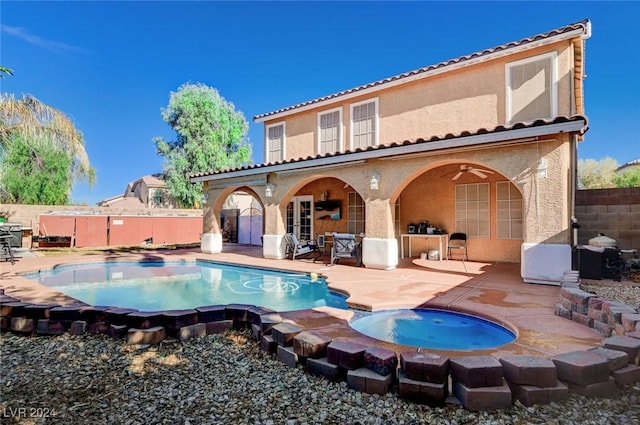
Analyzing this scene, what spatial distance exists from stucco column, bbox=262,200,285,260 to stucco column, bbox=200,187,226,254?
4.07m

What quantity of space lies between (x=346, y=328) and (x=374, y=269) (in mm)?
6401

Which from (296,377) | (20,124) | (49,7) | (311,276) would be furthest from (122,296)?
(49,7)

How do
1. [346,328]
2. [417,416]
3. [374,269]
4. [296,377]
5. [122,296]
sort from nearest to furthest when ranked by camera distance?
[417,416]
[296,377]
[346,328]
[122,296]
[374,269]

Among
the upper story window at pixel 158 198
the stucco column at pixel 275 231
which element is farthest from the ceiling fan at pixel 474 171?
the upper story window at pixel 158 198

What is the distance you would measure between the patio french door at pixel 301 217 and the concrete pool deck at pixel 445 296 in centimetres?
506

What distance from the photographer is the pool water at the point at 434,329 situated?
17.6 ft

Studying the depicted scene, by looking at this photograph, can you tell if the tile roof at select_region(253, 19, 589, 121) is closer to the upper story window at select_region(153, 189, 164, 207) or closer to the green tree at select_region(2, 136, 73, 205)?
the green tree at select_region(2, 136, 73, 205)

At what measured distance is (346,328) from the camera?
550cm

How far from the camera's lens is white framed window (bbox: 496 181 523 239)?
1241 cm

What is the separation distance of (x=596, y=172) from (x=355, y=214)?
3720 cm

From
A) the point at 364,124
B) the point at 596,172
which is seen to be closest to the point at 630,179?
the point at 596,172

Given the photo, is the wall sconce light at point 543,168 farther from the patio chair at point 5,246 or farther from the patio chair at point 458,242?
the patio chair at point 5,246

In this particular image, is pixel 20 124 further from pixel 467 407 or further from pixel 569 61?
pixel 569 61

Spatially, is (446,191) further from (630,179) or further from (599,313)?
(630,179)
